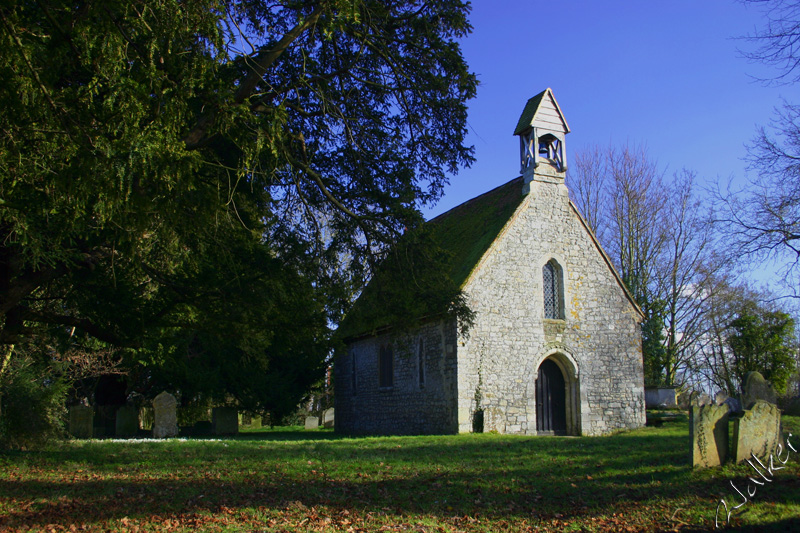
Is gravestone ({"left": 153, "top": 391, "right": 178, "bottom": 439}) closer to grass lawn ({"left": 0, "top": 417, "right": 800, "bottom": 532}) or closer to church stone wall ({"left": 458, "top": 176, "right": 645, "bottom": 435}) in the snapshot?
grass lawn ({"left": 0, "top": 417, "right": 800, "bottom": 532})

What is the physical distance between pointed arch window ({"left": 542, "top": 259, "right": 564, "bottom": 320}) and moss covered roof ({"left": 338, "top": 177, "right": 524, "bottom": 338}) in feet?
7.02

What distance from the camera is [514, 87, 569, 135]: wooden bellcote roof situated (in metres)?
20.1

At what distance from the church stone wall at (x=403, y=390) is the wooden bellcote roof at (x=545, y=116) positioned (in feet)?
24.1

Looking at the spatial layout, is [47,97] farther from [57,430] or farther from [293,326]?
[57,430]

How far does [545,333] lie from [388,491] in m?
11.3

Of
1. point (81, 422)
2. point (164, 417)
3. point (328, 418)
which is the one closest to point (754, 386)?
point (164, 417)

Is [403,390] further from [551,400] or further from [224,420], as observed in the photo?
[224,420]

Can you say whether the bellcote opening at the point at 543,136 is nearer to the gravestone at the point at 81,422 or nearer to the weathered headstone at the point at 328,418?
the gravestone at the point at 81,422

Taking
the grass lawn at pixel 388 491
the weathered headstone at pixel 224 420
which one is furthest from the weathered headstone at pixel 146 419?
the grass lawn at pixel 388 491

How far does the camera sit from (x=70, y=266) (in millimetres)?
8336

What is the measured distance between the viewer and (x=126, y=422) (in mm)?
22203

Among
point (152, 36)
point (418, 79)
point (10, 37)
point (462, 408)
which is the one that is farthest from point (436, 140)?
point (462, 408)

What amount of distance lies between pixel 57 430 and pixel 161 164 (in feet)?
29.8

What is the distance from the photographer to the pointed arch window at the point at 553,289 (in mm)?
19094
